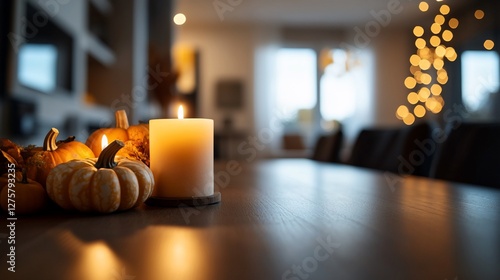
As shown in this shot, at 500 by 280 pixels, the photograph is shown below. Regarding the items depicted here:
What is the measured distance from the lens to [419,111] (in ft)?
22.9

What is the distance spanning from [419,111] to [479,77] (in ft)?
4.66

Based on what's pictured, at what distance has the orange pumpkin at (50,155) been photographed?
0.54 m

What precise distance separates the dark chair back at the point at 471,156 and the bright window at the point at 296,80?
583 cm

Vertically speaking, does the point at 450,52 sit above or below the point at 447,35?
below

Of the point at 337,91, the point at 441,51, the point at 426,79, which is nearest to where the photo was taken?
the point at 441,51

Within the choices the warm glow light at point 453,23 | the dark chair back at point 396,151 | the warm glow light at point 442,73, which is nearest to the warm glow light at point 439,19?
the warm glow light at point 453,23

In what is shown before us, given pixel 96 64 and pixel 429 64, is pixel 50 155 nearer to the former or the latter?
pixel 96 64

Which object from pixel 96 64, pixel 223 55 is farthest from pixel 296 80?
pixel 96 64

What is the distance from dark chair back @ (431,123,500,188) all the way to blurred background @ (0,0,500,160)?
3.00 m

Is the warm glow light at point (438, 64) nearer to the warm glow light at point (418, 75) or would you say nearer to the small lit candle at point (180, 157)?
the warm glow light at point (418, 75)

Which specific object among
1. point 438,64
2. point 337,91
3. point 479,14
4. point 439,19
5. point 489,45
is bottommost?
point 337,91

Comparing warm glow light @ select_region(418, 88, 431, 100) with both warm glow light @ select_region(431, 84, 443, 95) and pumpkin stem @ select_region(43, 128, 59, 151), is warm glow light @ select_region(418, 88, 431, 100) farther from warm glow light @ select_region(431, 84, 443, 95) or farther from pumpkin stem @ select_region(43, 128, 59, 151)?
pumpkin stem @ select_region(43, 128, 59, 151)

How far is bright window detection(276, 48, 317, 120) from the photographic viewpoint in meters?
7.07

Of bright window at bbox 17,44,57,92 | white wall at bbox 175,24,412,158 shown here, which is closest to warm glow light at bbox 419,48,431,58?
white wall at bbox 175,24,412,158
